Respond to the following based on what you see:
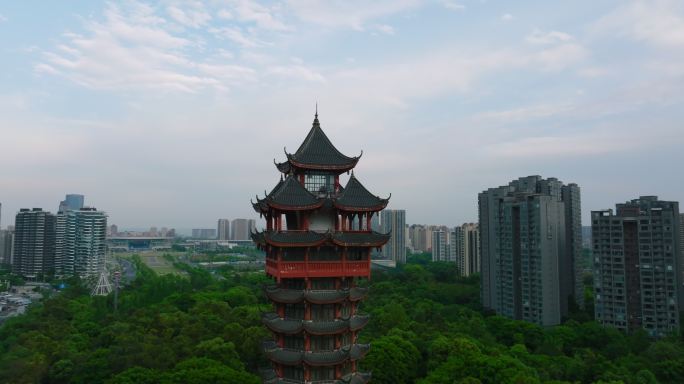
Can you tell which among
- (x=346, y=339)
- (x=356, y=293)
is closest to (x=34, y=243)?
(x=346, y=339)

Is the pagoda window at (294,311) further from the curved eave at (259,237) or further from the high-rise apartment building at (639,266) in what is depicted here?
the high-rise apartment building at (639,266)

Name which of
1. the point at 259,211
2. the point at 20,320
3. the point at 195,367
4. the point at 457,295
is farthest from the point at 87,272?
the point at 259,211

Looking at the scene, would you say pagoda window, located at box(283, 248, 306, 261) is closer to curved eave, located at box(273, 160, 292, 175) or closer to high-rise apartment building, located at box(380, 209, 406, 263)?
curved eave, located at box(273, 160, 292, 175)

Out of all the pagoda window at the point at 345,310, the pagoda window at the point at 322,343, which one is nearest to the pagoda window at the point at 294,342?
the pagoda window at the point at 322,343

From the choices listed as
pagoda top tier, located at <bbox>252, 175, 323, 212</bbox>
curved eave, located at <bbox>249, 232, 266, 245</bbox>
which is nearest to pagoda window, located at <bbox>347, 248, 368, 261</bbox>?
pagoda top tier, located at <bbox>252, 175, 323, 212</bbox>

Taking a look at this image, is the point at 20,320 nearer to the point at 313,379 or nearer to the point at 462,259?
the point at 313,379

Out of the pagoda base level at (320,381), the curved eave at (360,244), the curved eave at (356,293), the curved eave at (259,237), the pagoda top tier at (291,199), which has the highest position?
the pagoda top tier at (291,199)
